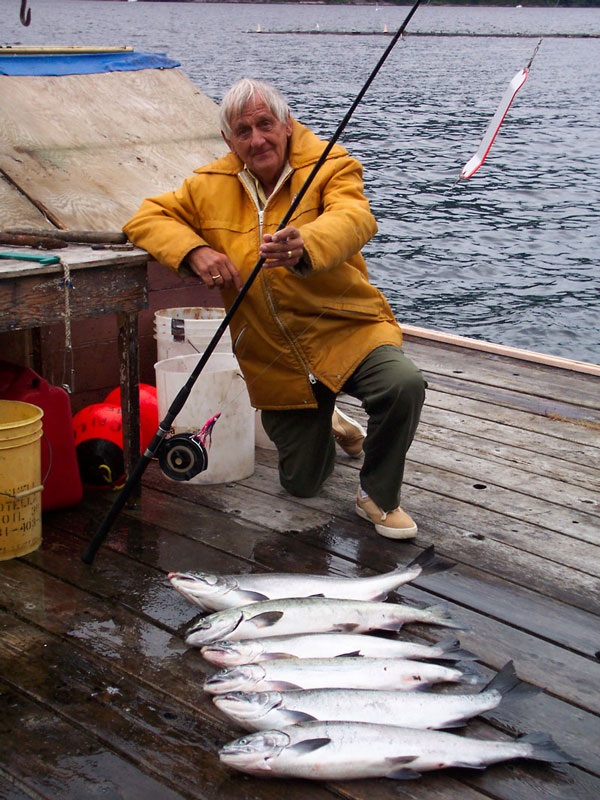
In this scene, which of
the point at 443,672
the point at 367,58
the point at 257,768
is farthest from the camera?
the point at 367,58

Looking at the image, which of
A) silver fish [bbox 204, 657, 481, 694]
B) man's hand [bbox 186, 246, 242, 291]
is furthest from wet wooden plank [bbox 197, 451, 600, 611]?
man's hand [bbox 186, 246, 242, 291]

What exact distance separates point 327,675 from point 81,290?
5.27 feet

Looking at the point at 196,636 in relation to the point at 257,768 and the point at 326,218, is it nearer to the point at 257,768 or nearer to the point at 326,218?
the point at 257,768

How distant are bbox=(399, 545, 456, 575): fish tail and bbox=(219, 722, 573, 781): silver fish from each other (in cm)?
85

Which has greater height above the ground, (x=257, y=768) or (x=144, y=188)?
(x=144, y=188)

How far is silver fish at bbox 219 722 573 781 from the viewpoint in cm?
221

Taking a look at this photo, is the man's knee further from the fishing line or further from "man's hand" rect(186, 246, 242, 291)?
"man's hand" rect(186, 246, 242, 291)

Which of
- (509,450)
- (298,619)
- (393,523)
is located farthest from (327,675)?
(509,450)

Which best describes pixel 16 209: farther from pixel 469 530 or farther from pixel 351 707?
pixel 351 707

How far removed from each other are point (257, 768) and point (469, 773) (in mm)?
523

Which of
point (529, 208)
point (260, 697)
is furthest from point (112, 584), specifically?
point (529, 208)

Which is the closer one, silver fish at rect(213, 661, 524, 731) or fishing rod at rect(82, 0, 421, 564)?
silver fish at rect(213, 661, 524, 731)

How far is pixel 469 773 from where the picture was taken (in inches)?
91.4

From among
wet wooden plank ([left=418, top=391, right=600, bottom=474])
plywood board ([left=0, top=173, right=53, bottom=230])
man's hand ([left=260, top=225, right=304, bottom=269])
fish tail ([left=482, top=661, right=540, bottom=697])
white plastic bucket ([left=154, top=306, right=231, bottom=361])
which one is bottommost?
fish tail ([left=482, top=661, right=540, bottom=697])
